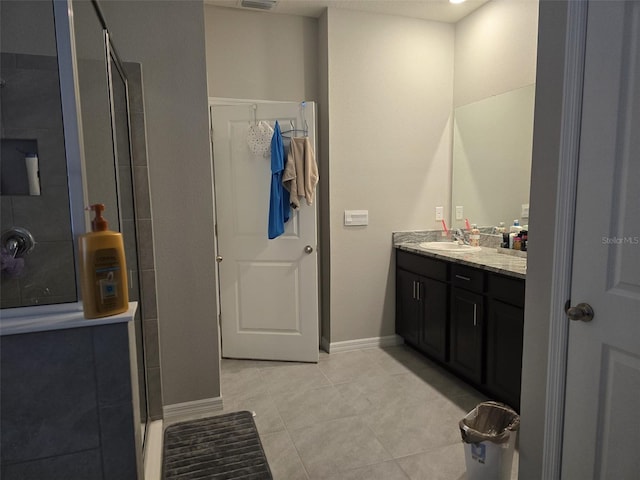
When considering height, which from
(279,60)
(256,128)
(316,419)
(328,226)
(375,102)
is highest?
(279,60)

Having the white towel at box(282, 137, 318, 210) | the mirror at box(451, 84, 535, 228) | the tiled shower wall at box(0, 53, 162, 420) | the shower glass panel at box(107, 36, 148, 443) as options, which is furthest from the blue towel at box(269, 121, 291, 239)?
the mirror at box(451, 84, 535, 228)

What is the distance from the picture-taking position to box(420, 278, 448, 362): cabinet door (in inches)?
116

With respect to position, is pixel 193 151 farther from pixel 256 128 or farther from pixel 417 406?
pixel 417 406

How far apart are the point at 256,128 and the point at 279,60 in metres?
0.67

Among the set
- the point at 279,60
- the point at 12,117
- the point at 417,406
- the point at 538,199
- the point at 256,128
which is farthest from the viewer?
the point at 279,60

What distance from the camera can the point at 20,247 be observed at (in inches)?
71.9

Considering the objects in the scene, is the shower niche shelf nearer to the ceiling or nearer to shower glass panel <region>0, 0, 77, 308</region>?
shower glass panel <region>0, 0, 77, 308</region>

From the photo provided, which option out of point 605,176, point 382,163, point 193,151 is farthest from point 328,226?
point 605,176

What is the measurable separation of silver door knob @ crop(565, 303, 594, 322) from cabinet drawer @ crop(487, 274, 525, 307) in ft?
2.72

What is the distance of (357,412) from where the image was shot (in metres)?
2.54

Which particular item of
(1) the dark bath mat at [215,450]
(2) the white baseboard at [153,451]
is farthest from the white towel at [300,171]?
(2) the white baseboard at [153,451]

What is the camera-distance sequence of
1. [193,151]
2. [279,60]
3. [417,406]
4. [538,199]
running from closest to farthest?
[538,199] → [193,151] → [417,406] → [279,60]

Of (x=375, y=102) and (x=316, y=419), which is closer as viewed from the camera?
(x=316, y=419)

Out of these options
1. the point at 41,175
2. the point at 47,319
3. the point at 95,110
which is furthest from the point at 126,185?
the point at 47,319
